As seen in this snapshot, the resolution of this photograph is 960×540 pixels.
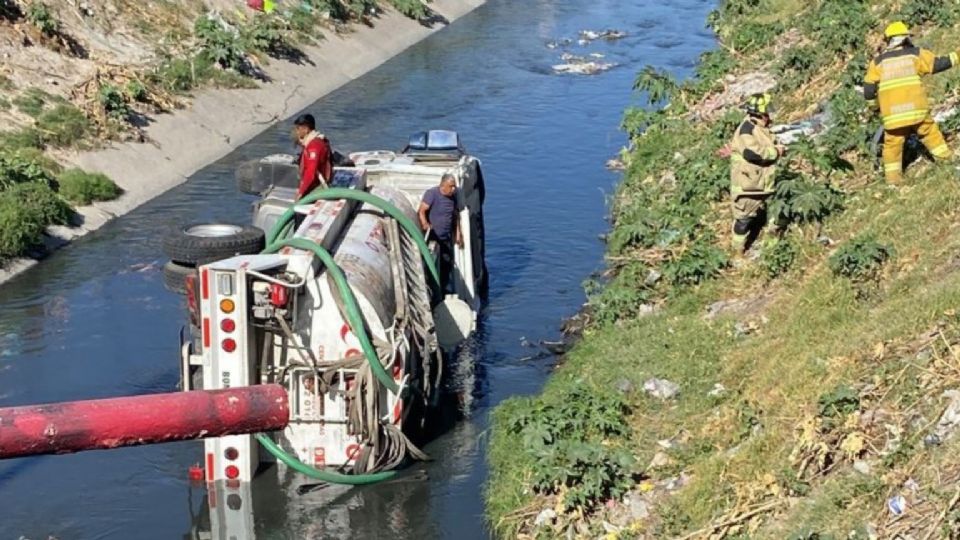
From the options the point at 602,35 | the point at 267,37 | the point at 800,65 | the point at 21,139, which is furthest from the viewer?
the point at 602,35

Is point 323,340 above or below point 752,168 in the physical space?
below

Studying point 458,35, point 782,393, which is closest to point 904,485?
point 782,393

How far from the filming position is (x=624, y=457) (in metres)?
11.8

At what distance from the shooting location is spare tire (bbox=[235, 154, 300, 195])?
15.4 meters

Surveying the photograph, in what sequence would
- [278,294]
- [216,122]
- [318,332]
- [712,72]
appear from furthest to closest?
[216,122]
[712,72]
[318,332]
[278,294]

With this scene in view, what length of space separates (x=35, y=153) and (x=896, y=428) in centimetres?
1836

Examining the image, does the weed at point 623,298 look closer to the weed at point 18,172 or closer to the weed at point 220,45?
the weed at point 18,172

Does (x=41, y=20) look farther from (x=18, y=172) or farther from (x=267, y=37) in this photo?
(x=18, y=172)

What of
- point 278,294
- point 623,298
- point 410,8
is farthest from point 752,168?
point 410,8

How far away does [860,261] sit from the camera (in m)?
13.4

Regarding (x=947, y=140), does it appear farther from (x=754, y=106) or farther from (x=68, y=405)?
(x=68, y=405)

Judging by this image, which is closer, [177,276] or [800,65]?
[177,276]

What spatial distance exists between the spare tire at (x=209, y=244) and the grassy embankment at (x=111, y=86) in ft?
28.3

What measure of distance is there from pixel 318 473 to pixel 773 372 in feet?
13.9
